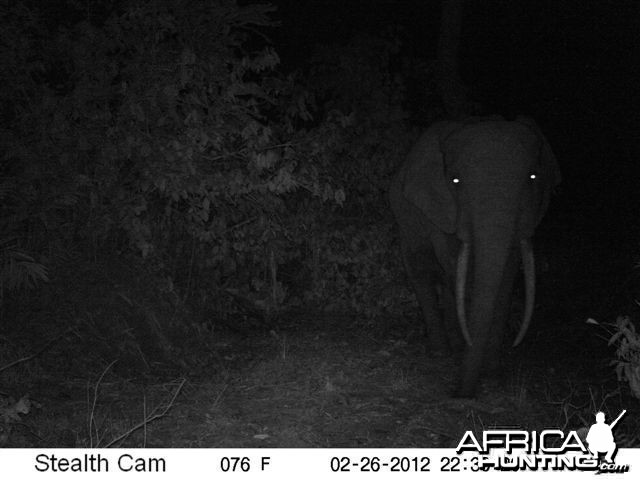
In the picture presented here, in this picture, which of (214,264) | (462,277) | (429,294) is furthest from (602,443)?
(214,264)

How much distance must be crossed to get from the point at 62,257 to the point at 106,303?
1.75 feet

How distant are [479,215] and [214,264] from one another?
3.09 meters

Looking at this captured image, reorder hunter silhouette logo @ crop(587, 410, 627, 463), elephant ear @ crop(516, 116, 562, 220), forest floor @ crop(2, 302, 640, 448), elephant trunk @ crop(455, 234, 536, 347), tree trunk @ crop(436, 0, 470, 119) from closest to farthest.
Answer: hunter silhouette logo @ crop(587, 410, 627, 463)
forest floor @ crop(2, 302, 640, 448)
elephant trunk @ crop(455, 234, 536, 347)
elephant ear @ crop(516, 116, 562, 220)
tree trunk @ crop(436, 0, 470, 119)

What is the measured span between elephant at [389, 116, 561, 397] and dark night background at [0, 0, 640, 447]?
0.41 metres

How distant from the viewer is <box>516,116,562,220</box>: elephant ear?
7.04 m

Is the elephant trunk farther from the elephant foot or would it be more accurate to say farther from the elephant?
the elephant foot

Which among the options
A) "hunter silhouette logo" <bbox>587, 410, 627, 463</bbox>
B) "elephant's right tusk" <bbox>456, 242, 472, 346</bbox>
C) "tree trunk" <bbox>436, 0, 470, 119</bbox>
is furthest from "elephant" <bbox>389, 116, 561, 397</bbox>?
"tree trunk" <bbox>436, 0, 470, 119</bbox>

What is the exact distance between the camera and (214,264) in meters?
8.50

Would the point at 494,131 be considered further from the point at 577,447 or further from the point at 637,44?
the point at 637,44

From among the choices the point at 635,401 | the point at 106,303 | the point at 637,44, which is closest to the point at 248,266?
the point at 106,303

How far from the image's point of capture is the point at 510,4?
14984 mm

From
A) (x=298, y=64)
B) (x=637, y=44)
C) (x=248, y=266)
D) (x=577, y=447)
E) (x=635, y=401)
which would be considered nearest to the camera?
(x=577, y=447)

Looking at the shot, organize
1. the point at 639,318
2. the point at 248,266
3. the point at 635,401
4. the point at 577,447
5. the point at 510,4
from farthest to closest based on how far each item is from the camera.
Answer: the point at 510,4 → the point at 248,266 → the point at 639,318 → the point at 635,401 → the point at 577,447

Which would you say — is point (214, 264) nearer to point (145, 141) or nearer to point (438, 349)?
point (145, 141)
